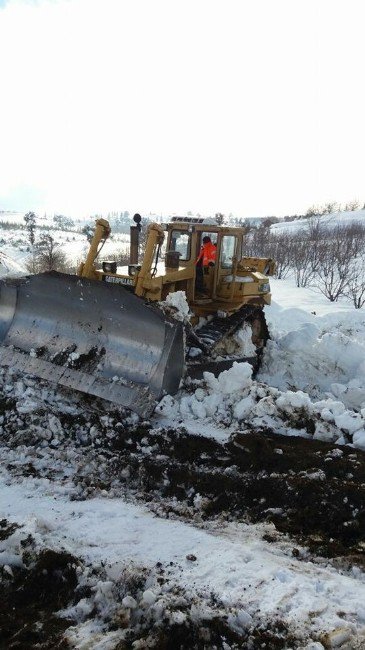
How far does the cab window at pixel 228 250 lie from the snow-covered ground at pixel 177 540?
2.51 metres

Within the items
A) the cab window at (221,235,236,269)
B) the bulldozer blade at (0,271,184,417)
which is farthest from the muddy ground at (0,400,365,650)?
the cab window at (221,235,236,269)

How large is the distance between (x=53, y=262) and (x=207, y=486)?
2422 centimetres

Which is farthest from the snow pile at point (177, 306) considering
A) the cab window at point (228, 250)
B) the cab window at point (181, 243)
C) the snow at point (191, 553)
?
the snow at point (191, 553)

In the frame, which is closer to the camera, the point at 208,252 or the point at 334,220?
the point at 208,252

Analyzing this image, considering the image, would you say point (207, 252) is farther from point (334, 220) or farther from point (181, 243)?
point (334, 220)

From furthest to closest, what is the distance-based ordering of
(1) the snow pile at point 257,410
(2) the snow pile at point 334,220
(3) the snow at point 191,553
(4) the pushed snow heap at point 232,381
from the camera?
1. (2) the snow pile at point 334,220
2. (4) the pushed snow heap at point 232,381
3. (1) the snow pile at point 257,410
4. (3) the snow at point 191,553

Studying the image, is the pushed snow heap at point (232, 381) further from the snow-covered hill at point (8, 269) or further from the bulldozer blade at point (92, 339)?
the snow-covered hill at point (8, 269)

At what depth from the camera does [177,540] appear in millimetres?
3141

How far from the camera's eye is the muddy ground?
2.31 metres

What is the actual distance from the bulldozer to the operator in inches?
1.7

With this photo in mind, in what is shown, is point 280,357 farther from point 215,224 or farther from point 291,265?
point 291,265

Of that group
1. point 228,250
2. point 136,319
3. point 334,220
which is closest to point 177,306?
point 136,319

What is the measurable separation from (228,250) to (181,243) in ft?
2.50

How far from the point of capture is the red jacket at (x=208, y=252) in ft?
23.5
